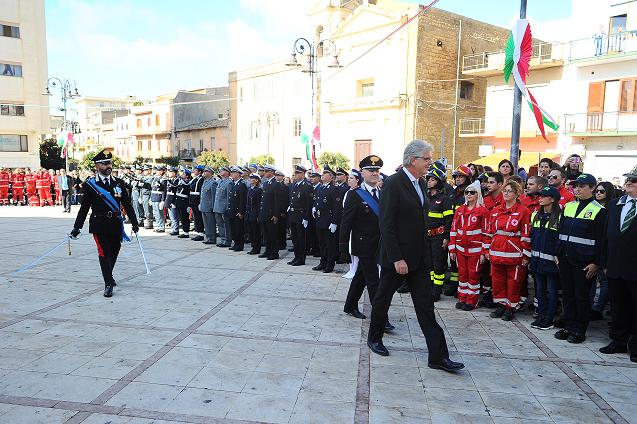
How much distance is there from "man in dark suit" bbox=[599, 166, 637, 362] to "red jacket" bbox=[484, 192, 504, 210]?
1712mm

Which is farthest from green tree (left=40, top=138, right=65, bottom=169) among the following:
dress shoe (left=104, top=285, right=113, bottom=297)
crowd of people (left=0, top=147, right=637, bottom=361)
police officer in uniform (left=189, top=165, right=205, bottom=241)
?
dress shoe (left=104, top=285, right=113, bottom=297)

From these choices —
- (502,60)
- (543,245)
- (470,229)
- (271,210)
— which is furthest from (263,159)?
(543,245)

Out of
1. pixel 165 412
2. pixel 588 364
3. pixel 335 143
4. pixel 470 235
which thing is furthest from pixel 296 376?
pixel 335 143

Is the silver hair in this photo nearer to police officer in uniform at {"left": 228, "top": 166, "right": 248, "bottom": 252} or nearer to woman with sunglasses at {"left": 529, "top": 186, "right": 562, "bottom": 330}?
woman with sunglasses at {"left": 529, "top": 186, "right": 562, "bottom": 330}

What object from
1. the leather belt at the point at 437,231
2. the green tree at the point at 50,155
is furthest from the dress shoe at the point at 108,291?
the green tree at the point at 50,155

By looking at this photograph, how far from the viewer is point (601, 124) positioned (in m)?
22.1

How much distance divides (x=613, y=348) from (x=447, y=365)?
2.17 meters

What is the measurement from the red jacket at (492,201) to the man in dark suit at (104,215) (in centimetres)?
570

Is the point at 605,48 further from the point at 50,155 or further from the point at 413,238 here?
the point at 50,155

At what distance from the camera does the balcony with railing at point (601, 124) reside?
69.5ft

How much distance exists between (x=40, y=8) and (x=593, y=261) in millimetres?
42333

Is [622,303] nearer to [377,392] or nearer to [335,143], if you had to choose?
[377,392]

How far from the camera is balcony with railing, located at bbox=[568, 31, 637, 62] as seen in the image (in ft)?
68.7

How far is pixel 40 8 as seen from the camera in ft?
120
